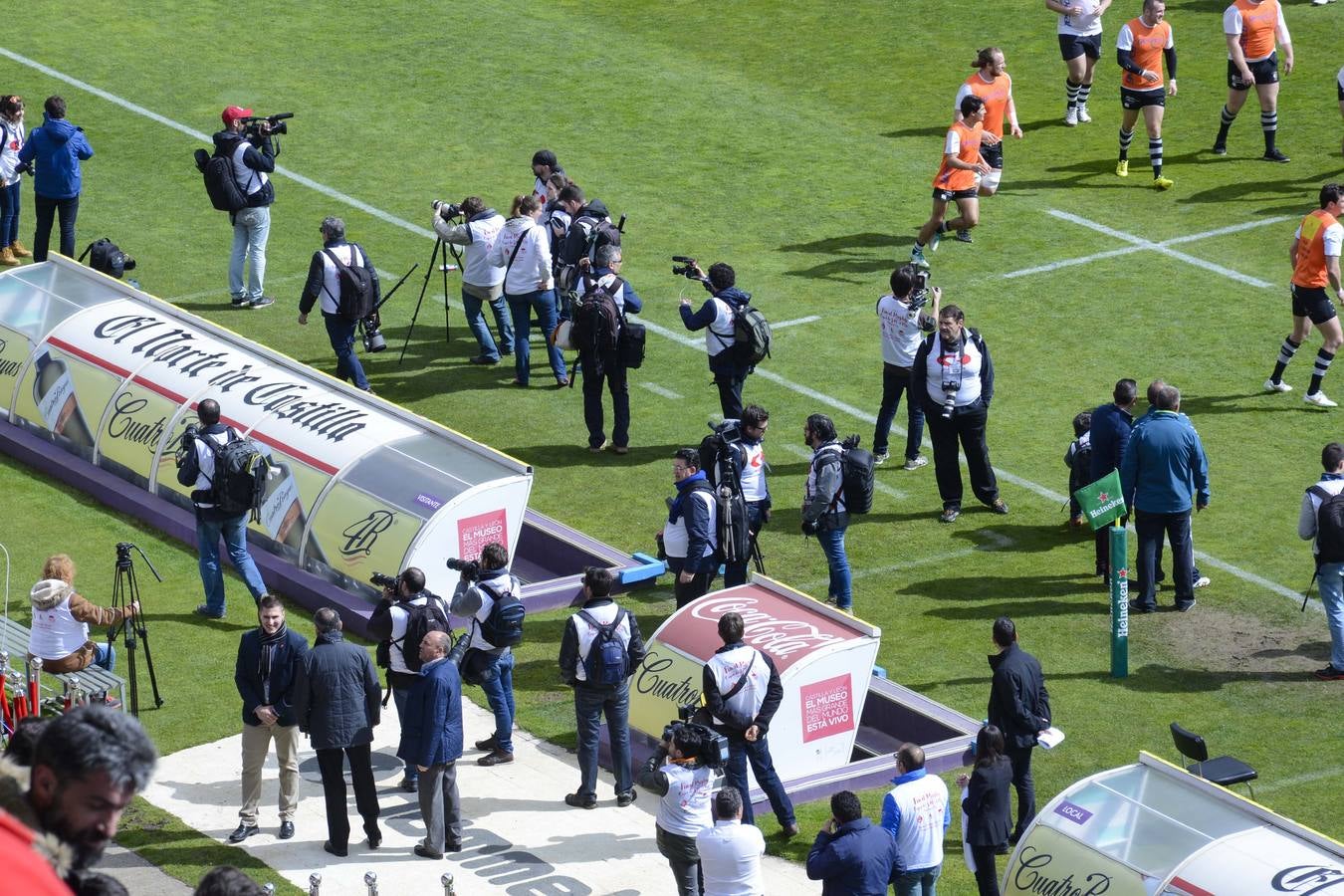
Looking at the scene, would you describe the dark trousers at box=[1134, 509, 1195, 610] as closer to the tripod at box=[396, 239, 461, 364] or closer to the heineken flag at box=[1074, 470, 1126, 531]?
the heineken flag at box=[1074, 470, 1126, 531]

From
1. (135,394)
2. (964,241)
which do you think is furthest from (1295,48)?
(135,394)

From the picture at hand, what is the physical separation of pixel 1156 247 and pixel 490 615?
13504 millimetres

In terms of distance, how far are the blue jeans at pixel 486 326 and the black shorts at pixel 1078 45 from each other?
10.6 m

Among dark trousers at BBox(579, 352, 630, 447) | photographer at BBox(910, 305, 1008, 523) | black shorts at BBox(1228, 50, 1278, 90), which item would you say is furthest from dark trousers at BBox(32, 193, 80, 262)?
black shorts at BBox(1228, 50, 1278, 90)

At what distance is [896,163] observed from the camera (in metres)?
28.7

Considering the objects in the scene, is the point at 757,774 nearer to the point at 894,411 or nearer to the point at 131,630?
the point at 131,630

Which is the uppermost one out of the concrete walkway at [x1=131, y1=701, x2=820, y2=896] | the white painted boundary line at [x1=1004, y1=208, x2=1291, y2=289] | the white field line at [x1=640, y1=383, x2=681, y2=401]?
the white painted boundary line at [x1=1004, y1=208, x2=1291, y2=289]

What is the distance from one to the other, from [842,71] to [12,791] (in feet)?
92.2

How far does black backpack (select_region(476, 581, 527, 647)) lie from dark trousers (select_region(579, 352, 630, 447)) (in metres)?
5.44

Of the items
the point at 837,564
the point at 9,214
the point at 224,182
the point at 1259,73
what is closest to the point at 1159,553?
the point at 837,564

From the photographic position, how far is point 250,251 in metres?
24.0

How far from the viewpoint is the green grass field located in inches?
658

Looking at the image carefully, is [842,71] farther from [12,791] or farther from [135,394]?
[12,791]

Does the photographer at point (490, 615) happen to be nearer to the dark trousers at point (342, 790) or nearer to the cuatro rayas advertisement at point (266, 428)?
the dark trousers at point (342, 790)
